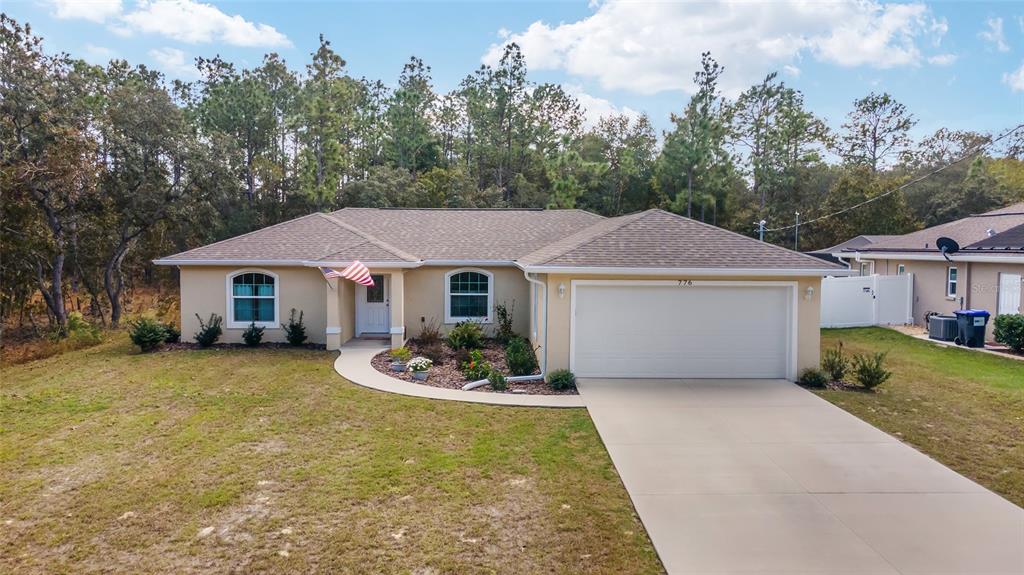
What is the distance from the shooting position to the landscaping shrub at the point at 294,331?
15398 millimetres

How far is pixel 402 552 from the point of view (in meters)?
4.97

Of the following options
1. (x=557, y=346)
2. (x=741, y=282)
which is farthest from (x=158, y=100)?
(x=741, y=282)

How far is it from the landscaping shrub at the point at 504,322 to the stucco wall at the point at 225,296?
15.9 feet

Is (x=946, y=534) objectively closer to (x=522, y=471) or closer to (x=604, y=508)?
(x=604, y=508)

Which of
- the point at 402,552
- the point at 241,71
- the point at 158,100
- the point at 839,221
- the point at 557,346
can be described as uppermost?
the point at 241,71

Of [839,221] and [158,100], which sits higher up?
[158,100]

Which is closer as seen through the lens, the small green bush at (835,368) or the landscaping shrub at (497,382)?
the landscaping shrub at (497,382)

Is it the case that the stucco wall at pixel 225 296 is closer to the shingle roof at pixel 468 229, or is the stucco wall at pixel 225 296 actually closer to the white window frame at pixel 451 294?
the shingle roof at pixel 468 229

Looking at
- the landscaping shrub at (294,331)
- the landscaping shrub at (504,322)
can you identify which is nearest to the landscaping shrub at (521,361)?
the landscaping shrub at (504,322)

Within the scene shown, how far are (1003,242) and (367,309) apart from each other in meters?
18.6

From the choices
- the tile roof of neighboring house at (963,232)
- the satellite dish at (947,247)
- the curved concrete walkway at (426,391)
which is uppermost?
the tile roof of neighboring house at (963,232)

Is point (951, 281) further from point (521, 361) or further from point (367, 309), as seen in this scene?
point (367, 309)

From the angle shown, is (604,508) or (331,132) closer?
(604,508)

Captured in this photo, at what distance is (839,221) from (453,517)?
1456 inches
